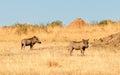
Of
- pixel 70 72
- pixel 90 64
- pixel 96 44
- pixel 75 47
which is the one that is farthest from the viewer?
pixel 96 44

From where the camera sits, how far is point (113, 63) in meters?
18.6

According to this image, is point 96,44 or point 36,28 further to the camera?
point 36,28

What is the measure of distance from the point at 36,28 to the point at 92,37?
682 centimetres

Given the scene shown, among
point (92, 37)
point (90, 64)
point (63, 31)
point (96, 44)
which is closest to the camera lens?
point (90, 64)

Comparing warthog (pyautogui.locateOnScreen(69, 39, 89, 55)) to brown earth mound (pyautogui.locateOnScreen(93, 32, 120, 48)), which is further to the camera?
brown earth mound (pyautogui.locateOnScreen(93, 32, 120, 48))

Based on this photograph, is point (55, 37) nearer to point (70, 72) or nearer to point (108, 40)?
point (108, 40)

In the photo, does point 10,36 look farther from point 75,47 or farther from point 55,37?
point 75,47

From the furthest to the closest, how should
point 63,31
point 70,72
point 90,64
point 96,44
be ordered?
point 63,31, point 96,44, point 90,64, point 70,72

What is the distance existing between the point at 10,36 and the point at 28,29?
8.26 ft

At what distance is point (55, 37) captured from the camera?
36.7 metres

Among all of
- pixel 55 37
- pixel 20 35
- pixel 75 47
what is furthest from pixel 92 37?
pixel 75 47

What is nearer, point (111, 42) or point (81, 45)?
point (81, 45)

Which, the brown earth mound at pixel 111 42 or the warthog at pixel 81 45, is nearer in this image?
the warthog at pixel 81 45

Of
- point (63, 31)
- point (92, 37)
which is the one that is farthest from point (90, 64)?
point (63, 31)
